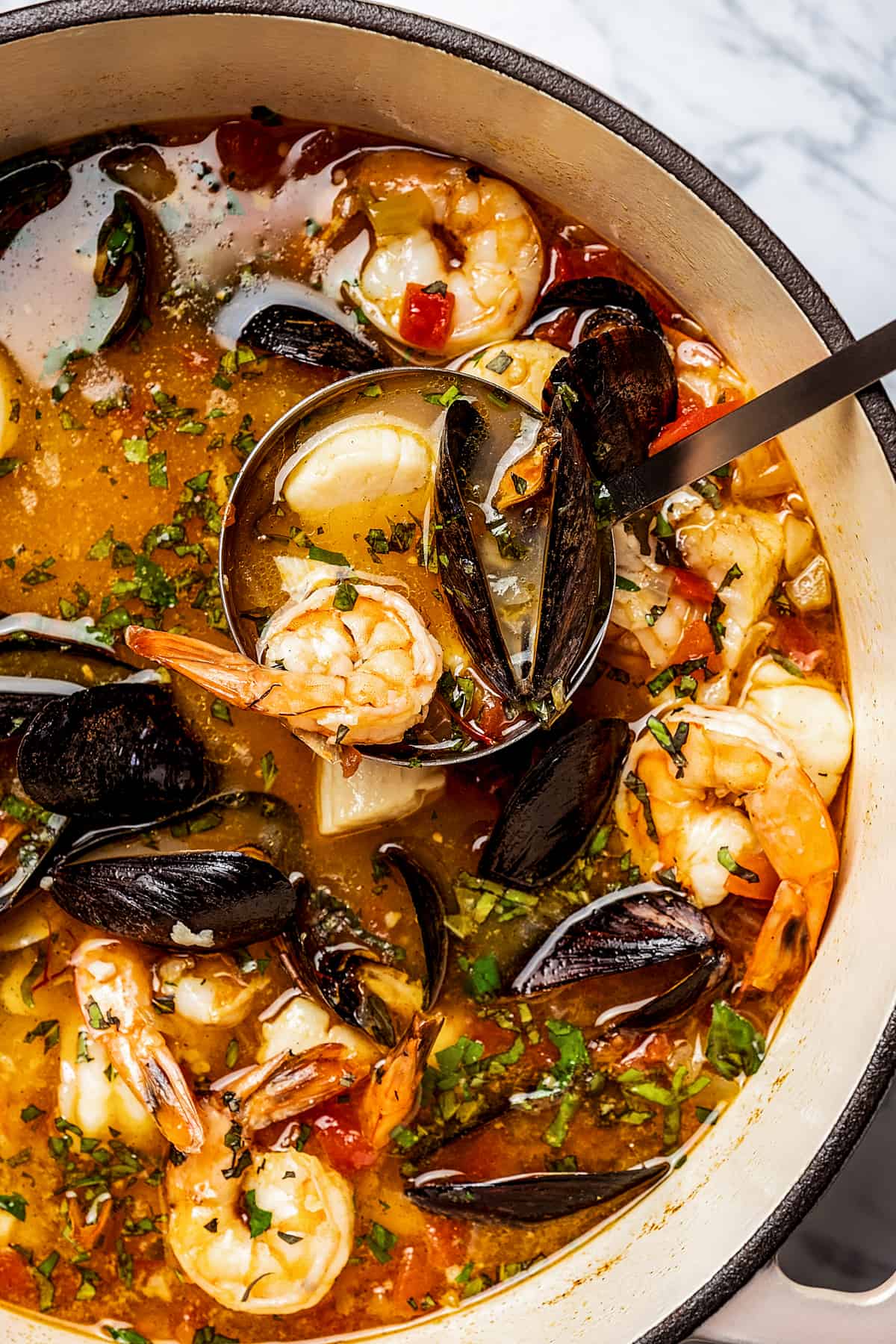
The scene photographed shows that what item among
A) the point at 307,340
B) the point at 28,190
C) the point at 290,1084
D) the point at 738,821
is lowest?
the point at 290,1084

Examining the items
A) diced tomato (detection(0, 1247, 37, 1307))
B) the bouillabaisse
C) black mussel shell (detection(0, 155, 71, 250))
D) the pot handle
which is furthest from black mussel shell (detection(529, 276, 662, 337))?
diced tomato (detection(0, 1247, 37, 1307))

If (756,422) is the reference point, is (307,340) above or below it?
above

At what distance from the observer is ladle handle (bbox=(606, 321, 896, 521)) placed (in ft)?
6.86

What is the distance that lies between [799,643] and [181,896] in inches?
59.8

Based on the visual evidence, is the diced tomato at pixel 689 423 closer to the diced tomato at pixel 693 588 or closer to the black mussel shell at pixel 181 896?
the diced tomato at pixel 693 588

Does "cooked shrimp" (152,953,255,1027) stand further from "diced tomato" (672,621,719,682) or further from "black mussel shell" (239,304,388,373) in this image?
"black mussel shell" (239,304,388,373)

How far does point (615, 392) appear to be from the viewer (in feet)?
7.88

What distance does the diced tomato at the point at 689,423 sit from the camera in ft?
8.37

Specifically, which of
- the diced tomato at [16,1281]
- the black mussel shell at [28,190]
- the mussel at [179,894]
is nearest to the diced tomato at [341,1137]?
the mussel at [179,894]

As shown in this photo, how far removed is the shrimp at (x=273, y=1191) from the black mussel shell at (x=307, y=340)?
4.84 feet

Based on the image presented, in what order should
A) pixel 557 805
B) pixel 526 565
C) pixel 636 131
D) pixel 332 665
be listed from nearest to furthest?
1. pixel 332 665
2. pixel 636 131
3. pixel 526 565
4. pixel 557 805

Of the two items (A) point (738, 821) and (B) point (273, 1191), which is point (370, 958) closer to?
(B) point (273, 1191)

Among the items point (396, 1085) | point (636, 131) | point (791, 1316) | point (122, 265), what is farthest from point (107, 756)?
point (791, 1316)

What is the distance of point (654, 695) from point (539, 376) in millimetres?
768
